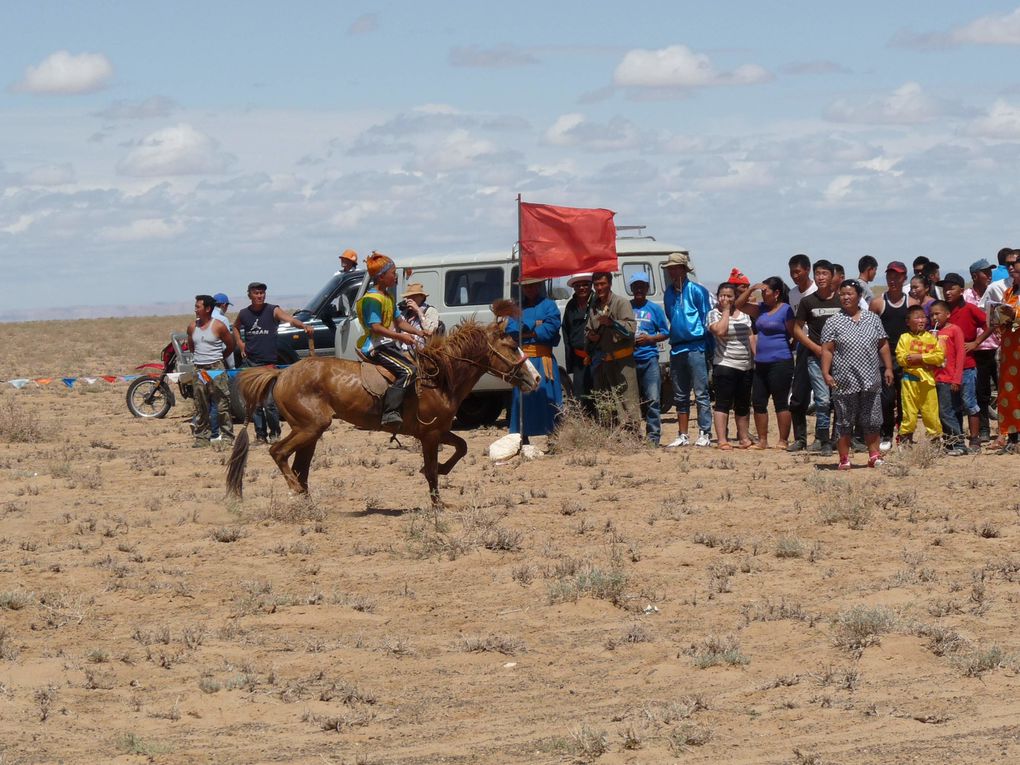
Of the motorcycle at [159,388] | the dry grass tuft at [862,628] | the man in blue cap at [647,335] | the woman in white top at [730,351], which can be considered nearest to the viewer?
the dry grass tuft at [862,628]

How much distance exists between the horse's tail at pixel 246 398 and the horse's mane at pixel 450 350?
132cm

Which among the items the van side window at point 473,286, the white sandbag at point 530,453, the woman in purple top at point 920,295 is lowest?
the white sandbag at point 530,453

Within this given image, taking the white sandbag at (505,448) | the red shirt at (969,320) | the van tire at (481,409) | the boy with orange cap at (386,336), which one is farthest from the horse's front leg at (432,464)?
the van tire at (481,409)

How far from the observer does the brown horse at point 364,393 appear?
40.7 ft

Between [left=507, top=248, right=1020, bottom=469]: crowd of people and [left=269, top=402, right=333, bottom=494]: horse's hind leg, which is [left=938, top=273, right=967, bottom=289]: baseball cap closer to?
[left=507, top=248, right=1020, bottom=469]: crowd of people

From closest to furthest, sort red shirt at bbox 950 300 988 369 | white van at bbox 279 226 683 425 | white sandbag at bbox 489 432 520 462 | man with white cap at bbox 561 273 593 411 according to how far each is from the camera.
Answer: red shirt at bbox 950 300 988 369
white sandbag at bbox 489 432 520 462
man with white cap at bbox 561 273 593 411
white van at bbox 279 226 683 425

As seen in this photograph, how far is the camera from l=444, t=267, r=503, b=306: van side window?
1900 centimetres

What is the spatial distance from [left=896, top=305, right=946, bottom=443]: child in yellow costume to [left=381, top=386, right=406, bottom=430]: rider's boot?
5.29 meters

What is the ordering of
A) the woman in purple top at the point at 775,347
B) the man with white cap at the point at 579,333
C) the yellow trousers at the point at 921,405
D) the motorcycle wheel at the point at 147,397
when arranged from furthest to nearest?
the motorcycle wheel at the point at 147,397 < the man with white cap at the point at 579,333 < the woman in purple top at the point at 775,347 < the yellow trousers at the point at 921,405

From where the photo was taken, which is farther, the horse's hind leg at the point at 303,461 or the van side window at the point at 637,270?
the van side window at the point at 637,270

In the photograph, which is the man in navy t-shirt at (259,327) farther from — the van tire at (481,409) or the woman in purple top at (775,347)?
the woman in purple top at (775,347)

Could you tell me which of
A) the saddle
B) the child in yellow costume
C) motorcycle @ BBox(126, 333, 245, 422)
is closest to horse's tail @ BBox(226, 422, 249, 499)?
the saddle

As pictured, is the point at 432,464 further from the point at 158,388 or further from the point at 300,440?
the point at 158,388

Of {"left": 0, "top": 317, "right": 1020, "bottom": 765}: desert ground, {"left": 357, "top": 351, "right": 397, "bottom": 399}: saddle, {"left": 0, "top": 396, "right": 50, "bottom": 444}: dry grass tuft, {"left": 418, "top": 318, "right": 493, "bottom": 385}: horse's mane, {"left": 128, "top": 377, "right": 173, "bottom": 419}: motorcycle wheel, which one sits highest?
{"left": 418, "top": 318, "right": 493, "bottom": 385}: horse's mane
